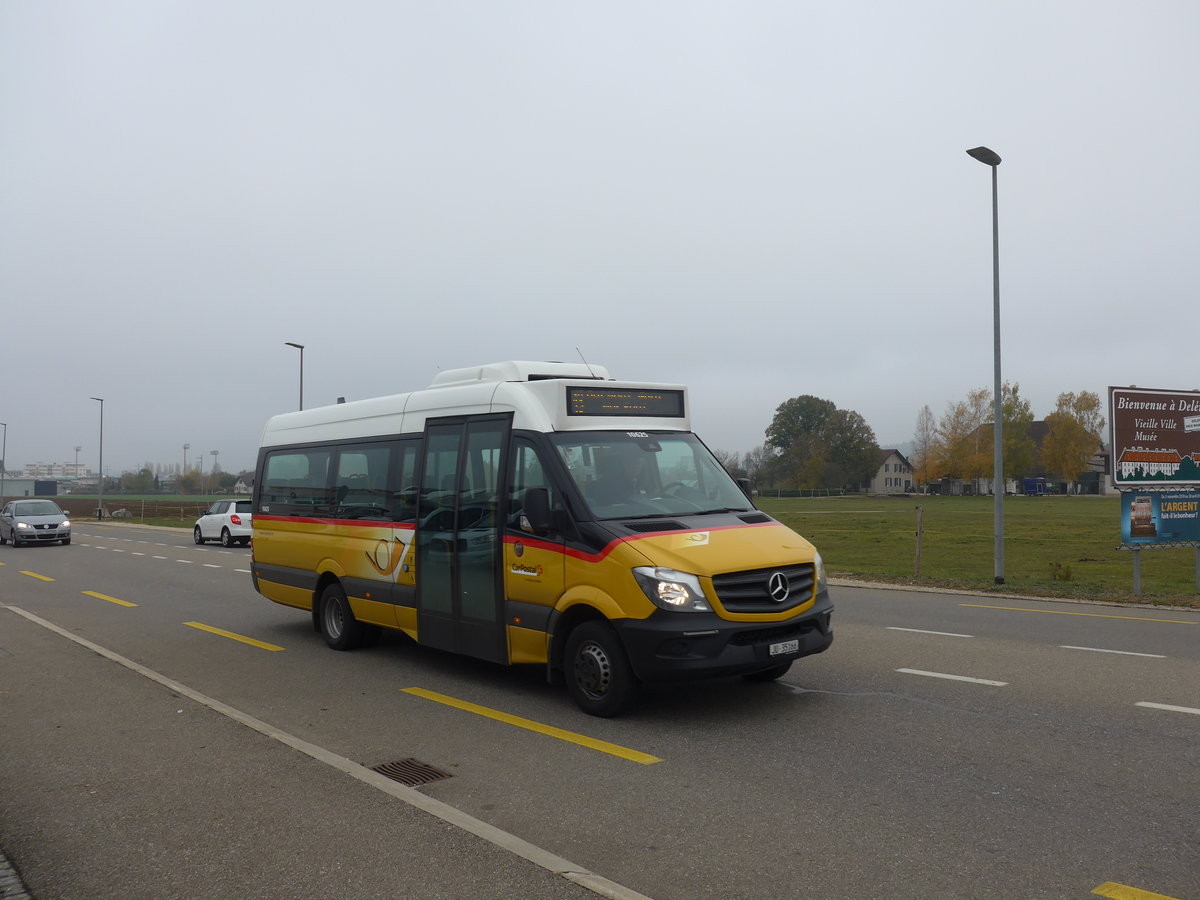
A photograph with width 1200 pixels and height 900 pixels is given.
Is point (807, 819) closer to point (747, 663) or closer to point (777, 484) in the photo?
point (747, 663)

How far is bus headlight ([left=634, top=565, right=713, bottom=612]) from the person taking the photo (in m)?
6.62

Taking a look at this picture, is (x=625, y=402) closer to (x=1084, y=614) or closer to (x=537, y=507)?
(x=537, y=507)

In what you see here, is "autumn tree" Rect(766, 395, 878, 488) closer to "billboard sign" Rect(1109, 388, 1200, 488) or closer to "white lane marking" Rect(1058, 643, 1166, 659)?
"billboard sign" Rect(1109, 388, 1200, 488)

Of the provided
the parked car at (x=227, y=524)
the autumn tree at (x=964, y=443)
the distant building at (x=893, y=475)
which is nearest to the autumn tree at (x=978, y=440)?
the autumn tree at (x=964, y=443)

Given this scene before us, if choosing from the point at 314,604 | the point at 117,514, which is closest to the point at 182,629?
the point at 314,604

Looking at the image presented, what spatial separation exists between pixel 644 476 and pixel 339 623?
4.49 meters

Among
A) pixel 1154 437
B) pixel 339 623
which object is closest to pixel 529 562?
pixel 339 623

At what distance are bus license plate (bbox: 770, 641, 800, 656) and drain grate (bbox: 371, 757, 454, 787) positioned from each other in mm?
2468

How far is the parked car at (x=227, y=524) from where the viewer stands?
103 ft

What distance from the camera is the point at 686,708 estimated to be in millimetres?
7410

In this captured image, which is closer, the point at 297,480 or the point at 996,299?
the point at 297,480

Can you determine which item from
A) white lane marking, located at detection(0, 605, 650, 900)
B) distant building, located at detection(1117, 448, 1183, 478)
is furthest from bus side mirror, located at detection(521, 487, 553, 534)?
distant building, located at detection(1117, 448, 1183, 478)

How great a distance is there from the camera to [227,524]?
31594 mm

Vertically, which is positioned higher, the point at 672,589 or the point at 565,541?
the point at 565,541
